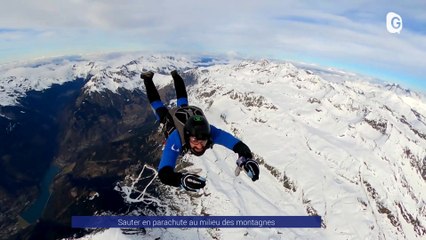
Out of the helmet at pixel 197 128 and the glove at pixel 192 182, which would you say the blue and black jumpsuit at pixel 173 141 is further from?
the helmet at pixel 197 128

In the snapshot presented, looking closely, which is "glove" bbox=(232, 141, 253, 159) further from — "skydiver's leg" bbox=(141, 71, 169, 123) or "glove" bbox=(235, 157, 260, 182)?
"skydiver's leg" bbox=(141, 71, 169, 123)

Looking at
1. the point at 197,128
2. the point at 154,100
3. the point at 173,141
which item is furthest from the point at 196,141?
the point at 154,100

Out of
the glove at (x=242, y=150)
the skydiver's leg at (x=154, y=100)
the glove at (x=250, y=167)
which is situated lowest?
the glove at (x=250, y=167)

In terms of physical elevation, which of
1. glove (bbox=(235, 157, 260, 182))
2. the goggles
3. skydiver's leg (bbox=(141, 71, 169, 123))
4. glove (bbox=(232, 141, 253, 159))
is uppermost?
skydiver's leg (bbox=(141, 71, 169, 123))

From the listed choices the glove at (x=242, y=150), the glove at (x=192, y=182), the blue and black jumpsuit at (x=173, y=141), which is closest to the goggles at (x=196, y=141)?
the blue and black jumpsuit at (x=173, y=141)

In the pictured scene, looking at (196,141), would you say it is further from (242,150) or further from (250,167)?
(250,167)

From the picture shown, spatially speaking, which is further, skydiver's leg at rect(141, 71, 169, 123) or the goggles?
skydiver's leg at rect(141, 71, 169, 123)

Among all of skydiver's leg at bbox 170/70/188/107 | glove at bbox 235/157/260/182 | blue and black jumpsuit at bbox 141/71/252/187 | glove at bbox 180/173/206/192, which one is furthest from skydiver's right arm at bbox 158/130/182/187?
skydiver's leg at bbox 170/70/188/107
